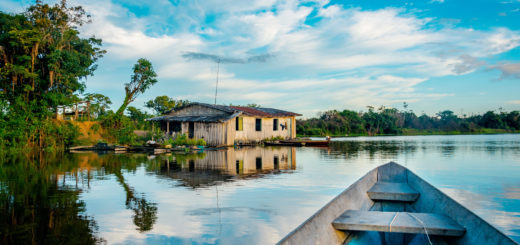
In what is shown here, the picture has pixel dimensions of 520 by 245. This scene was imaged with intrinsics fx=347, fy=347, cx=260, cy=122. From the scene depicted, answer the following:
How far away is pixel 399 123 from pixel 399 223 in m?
60.7

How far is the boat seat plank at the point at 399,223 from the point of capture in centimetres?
355

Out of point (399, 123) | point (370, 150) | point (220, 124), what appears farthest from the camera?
point (399, 123)

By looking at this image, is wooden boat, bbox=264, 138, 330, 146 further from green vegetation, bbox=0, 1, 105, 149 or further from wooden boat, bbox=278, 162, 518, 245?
wooden boat, bbox=278, 162, 518, 245

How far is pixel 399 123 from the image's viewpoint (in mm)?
60031

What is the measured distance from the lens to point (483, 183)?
395 inches

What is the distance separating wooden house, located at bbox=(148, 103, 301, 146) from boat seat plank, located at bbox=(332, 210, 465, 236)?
19424 millimetres

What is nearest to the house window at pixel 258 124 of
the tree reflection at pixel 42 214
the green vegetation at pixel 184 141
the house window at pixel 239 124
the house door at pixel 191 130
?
the house window at pixel 239 124

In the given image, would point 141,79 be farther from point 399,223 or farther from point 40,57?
point 399,223

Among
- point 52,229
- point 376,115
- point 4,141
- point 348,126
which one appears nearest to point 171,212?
point 52,229

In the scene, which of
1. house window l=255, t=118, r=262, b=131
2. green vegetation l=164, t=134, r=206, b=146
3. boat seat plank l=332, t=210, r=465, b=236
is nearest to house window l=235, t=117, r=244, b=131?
house window l=255, t=118, r=262, b=131

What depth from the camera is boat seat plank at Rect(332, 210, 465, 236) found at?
3551 mm

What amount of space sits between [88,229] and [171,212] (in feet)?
4.74

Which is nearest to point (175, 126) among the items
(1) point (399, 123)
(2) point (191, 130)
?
(2) point (191, 130)

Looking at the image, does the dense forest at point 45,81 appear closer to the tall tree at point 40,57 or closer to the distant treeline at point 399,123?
the tall tree at point 40,57
